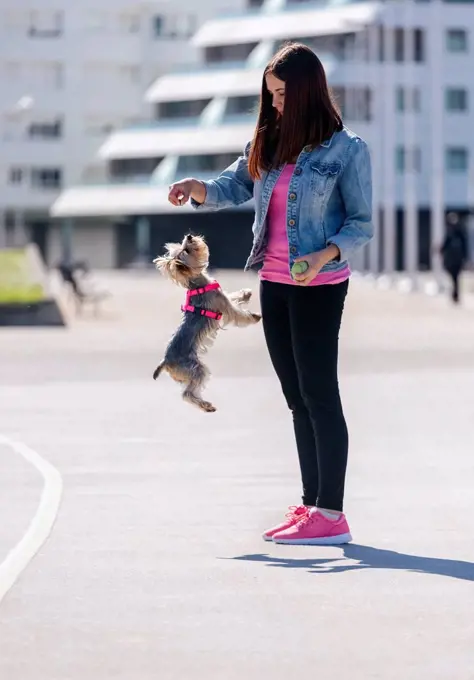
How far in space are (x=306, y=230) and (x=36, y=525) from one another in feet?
6.32

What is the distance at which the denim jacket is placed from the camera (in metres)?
8.76

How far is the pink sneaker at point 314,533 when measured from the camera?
29.5 feet

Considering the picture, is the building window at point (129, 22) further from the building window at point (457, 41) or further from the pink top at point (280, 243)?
the pink top at point (280, 243)

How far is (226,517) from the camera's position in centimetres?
1002

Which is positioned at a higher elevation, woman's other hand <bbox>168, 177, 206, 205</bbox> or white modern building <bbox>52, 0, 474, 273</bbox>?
woman's other hand <bbox>168, 177, 206, 205</bbox>

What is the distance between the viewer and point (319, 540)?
897 cm

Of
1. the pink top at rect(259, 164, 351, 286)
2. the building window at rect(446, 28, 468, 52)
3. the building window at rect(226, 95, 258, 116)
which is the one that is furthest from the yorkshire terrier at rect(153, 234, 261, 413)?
the building window at rect(446, 28, 468, 52)

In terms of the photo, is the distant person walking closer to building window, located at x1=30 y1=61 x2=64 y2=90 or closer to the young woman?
the young woman

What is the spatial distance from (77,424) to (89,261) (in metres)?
108

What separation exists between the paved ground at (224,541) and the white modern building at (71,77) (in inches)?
4198

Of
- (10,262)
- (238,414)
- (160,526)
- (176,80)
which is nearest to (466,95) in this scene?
(176,80)

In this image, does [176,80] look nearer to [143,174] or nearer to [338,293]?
[143,174]

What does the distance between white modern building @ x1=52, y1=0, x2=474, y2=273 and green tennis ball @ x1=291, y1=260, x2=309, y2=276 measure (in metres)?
96.2

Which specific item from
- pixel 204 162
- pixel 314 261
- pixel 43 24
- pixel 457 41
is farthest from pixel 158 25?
pixel 314 261
